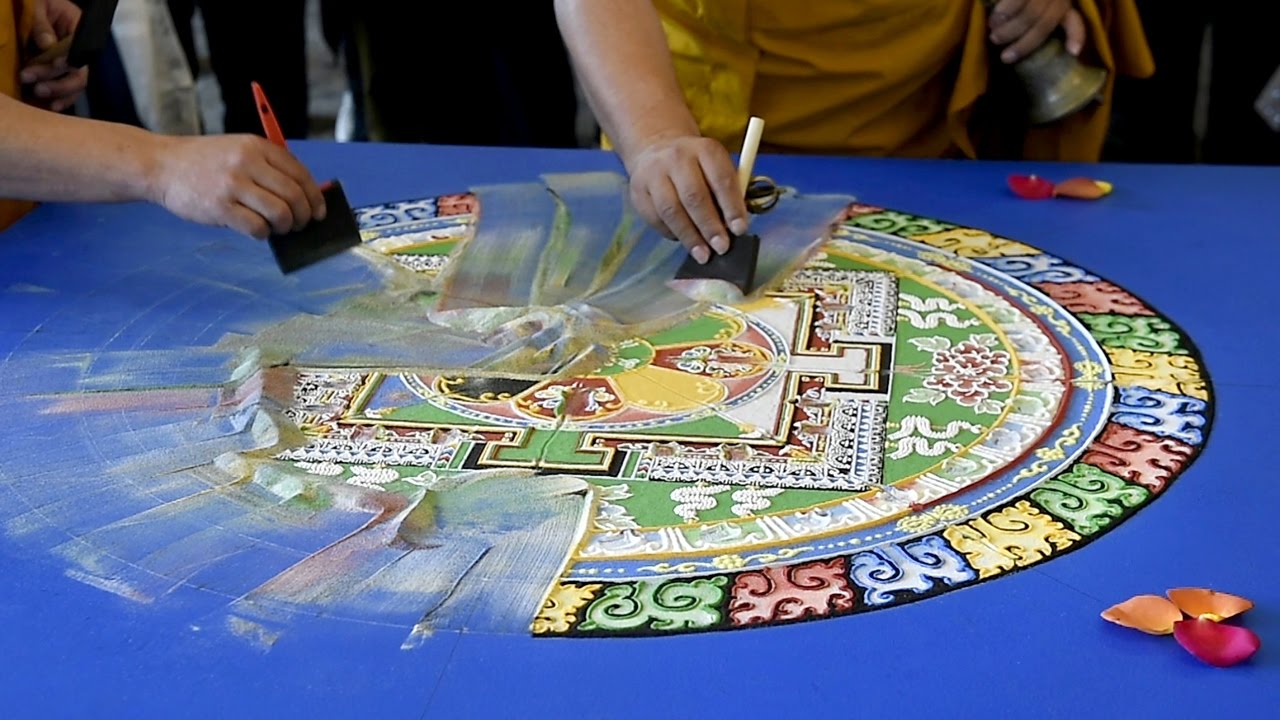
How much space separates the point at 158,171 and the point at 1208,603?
981 millimetres

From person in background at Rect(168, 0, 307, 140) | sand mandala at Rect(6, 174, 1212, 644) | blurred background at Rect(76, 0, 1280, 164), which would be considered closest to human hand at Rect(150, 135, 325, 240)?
sand mandala at Rect(6, 174, 1212, 644)

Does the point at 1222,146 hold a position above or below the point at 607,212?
above

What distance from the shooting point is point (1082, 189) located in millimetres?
1590

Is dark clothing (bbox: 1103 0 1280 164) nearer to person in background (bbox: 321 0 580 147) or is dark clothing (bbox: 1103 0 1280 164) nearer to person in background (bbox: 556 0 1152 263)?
person in background (bbox: 321 0 580 147)

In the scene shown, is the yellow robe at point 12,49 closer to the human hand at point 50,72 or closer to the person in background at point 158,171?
the human hand at point 50,72

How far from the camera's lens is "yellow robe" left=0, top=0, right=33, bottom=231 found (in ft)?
5.10

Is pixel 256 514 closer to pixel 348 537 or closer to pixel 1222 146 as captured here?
pixel 348 537

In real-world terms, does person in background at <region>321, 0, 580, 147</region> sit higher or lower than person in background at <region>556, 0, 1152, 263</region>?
higher

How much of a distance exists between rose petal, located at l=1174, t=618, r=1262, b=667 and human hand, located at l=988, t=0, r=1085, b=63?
0.98 m

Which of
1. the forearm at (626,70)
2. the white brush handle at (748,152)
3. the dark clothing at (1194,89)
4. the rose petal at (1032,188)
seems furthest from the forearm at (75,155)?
the dark clothing at (1194,89)

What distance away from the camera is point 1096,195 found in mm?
1588

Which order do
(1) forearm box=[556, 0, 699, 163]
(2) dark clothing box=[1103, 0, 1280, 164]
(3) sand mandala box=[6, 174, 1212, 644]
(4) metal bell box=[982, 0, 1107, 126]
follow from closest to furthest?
(3) sand mandala box=[6, 174, 1212, 644]
(1) forearm box=[556, 0, 699, 163]
(4) metal bell box=[982, 0, 1107, 126]
(2) dark clothing box=[1103, 0, 1280, 164]

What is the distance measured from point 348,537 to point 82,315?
529 mm

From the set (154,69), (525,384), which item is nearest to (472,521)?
(525,384)
